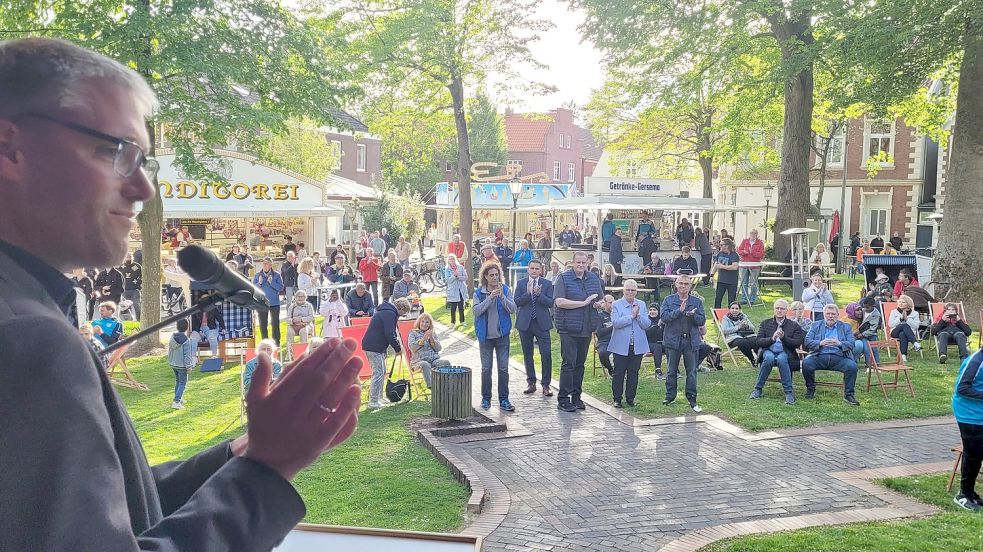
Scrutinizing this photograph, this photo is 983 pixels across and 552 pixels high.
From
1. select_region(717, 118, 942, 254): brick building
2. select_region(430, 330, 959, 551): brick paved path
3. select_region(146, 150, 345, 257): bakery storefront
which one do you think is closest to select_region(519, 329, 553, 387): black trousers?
select_region(430, 330, 959, 551): brick paved path

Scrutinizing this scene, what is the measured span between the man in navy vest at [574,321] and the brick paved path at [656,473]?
380mm

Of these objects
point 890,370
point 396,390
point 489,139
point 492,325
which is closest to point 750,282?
point 890,370

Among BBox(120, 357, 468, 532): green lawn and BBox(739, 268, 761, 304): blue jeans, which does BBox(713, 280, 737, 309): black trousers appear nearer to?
BBox(739, 268, 761, 304): blue jeans

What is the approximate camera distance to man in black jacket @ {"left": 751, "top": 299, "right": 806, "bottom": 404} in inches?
508

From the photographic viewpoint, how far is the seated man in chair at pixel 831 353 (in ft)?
41.4

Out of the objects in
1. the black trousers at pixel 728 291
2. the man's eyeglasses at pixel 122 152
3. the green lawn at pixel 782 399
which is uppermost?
the man's eyeglasses at pixel 122 152

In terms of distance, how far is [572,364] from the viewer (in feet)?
40.1

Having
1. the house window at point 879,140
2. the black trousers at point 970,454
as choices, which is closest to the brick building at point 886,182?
the house window at point 879,140

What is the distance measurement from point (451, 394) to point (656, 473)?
10.0 ft

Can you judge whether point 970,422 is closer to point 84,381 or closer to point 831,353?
point 831,353

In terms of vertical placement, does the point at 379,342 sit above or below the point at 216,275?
below

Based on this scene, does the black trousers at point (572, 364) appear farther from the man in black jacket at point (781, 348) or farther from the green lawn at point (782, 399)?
the man in black jacket at point (781, 348)

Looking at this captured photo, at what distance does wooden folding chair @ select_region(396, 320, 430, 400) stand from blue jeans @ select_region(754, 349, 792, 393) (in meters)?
5.31

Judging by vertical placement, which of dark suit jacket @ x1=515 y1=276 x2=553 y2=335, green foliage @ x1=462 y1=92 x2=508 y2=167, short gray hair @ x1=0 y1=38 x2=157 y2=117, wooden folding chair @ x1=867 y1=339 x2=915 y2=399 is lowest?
wooden folding chair @ x1=867 y1=339 x2=915 y2=399
